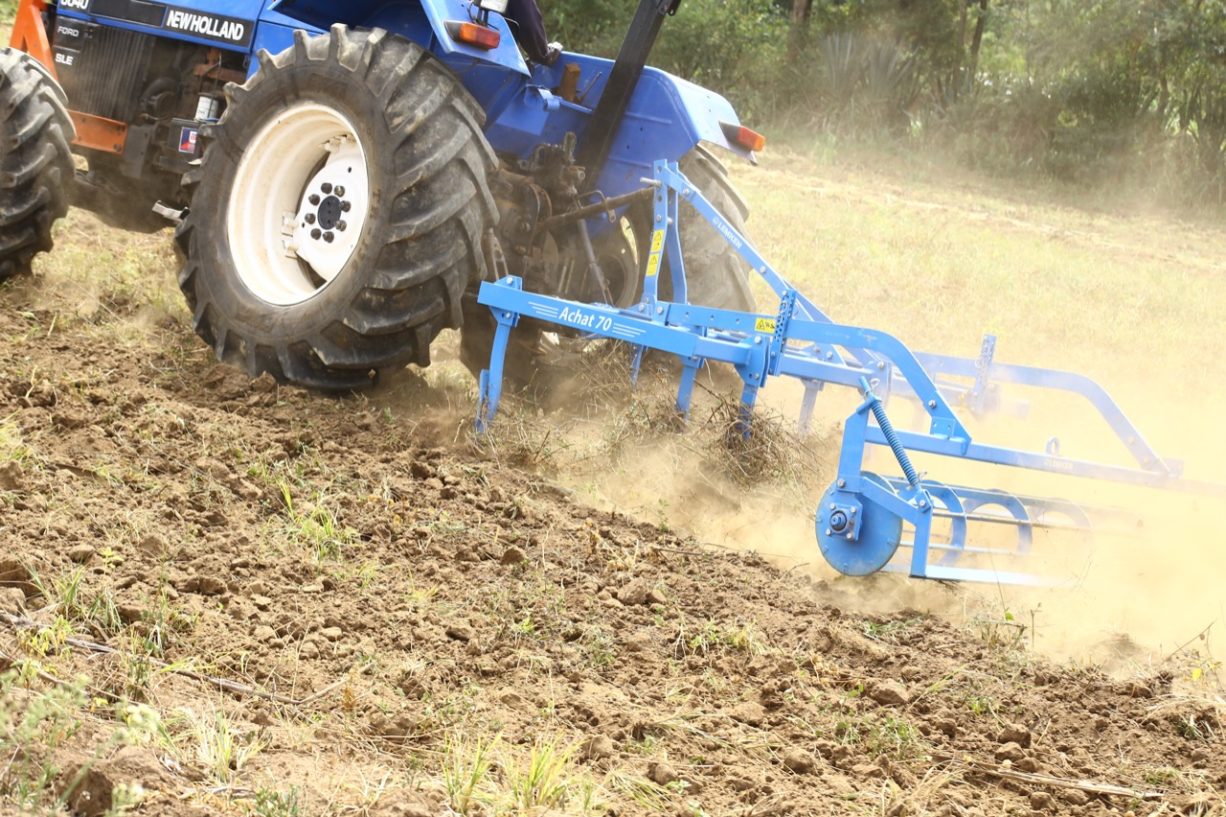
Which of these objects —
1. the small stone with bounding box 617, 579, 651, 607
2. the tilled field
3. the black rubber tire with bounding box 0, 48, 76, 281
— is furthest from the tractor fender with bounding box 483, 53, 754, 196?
the small stone with bounding box 617, 579, 651, 607

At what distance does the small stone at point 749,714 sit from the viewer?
3.15 meters

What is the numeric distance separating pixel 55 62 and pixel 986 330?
556cm

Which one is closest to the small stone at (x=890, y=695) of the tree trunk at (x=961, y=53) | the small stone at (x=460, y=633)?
the small stone at (x=460, y=633)

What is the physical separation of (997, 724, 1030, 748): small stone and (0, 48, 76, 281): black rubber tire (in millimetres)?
4830

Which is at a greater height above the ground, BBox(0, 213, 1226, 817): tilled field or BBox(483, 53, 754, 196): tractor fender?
BBox(483, 53, 754, 196): tractor fender

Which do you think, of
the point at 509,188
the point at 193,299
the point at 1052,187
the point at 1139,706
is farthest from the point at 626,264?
the point at 1052,187

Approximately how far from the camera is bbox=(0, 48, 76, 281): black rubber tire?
6.08m

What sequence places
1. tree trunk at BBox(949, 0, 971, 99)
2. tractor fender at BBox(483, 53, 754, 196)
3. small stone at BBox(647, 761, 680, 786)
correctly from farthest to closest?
tree trunk at BBox(949, 0, 971, 99) < tractor fender at BBox(483, 53, 754, 196) < small stone at BBox(647, 761, 680, 786)

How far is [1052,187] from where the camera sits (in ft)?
57.5

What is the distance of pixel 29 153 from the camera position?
611cm

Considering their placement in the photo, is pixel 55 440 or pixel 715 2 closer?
pixel 55 440

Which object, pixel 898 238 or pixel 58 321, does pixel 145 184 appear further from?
pixel 898 238

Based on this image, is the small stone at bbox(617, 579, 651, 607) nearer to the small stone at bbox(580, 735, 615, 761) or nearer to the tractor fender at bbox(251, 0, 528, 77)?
the small stone at bbox(580, 735, 615, 761)

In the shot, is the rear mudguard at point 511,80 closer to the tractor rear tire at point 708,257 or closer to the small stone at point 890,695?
the tractor rear tire at point 708,257
